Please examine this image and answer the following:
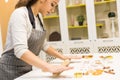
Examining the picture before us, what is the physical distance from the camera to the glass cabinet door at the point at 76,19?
10.4ft

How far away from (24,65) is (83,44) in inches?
66.7

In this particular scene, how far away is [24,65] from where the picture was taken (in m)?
1.49

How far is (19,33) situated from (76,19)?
2.12 m

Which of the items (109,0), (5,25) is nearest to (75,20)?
(109,0)

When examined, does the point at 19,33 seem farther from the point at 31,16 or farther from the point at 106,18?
the point at 106,18

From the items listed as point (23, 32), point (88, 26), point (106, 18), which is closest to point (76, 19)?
point (88, 26)

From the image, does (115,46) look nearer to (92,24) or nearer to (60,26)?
(92,24)

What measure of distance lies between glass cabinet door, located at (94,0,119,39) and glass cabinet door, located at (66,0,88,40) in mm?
189

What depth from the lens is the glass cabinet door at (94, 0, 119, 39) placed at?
3.00 meters

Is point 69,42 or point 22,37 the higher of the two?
point 22,37

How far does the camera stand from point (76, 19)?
3285 mm

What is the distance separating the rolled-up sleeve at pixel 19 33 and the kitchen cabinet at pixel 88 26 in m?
1.84

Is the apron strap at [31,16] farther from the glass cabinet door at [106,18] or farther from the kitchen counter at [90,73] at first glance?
the glass cabinet door at [106,18]

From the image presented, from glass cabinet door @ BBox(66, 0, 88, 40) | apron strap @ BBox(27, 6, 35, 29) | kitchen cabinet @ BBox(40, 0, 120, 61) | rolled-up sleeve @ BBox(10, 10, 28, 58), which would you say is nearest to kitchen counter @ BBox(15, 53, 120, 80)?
rolled-up sleeve @ BBox(10, 10, 28, 58)
